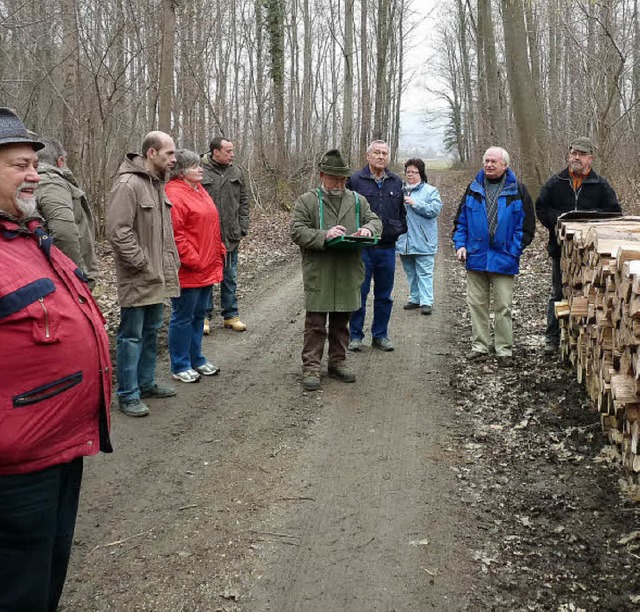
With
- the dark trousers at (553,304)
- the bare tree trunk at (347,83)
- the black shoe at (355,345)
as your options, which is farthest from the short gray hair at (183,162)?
the bare tree trunk at (347,83)

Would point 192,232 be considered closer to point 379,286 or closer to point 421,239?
point 379,286

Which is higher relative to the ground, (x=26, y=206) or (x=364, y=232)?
(x=26, y=206)

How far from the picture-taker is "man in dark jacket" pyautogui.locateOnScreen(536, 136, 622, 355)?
6.84m

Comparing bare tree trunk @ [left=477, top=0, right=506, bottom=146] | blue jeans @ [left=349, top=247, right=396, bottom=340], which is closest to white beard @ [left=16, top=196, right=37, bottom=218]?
blue jeans @ [left=349, top=247, right=396, bottom=340]

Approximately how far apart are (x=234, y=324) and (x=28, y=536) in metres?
5.85

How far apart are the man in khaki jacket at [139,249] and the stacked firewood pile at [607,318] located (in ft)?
11.7

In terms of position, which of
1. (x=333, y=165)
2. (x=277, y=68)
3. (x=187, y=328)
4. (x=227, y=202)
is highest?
(x=277, y=68)

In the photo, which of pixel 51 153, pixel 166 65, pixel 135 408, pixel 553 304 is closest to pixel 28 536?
pixel 135 408

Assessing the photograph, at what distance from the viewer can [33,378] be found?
238cm

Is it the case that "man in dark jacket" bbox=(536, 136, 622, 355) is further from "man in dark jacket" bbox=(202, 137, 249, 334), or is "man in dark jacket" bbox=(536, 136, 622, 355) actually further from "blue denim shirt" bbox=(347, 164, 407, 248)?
"man in dark jacket" bbox=(202, 137, 249, 334)

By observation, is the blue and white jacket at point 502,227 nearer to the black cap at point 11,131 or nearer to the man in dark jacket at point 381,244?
the man in dark jacket at point 381,244

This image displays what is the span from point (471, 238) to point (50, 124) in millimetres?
13014

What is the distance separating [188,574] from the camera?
3393 millimetres

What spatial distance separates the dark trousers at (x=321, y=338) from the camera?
634 centimetres
